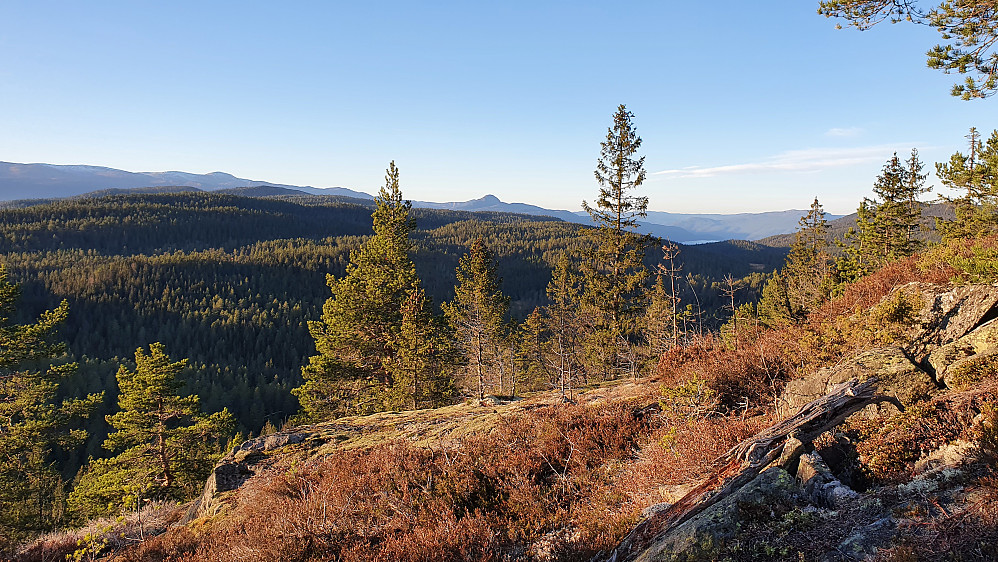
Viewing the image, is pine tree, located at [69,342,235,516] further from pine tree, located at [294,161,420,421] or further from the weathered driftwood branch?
the weathered driftwood branch

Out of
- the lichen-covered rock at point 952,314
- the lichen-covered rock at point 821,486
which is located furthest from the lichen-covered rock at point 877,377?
the lichen-covered rock at point 821,486

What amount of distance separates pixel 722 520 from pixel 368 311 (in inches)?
802

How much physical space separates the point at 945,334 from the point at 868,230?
27.5m

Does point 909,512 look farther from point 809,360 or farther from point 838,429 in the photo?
point 809,360

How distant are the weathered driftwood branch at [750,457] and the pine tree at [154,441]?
22452 mm

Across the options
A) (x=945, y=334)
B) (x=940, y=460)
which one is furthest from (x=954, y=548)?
(x=945, y=334)

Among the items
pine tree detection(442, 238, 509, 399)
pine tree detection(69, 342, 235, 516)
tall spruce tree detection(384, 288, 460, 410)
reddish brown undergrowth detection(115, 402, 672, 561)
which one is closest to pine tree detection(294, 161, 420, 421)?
tall spruce tree detection(384, 288, 460, 410)

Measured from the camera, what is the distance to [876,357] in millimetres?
6137

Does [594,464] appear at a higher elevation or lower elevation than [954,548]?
lower

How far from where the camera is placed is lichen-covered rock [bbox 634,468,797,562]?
3.42 meters

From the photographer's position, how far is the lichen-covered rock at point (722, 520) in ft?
11.2

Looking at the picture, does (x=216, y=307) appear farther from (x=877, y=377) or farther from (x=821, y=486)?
(x=821, y=486)

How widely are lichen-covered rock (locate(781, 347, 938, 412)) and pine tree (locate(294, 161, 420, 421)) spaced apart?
17958mm

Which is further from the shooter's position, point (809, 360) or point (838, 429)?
point (809, 360)
